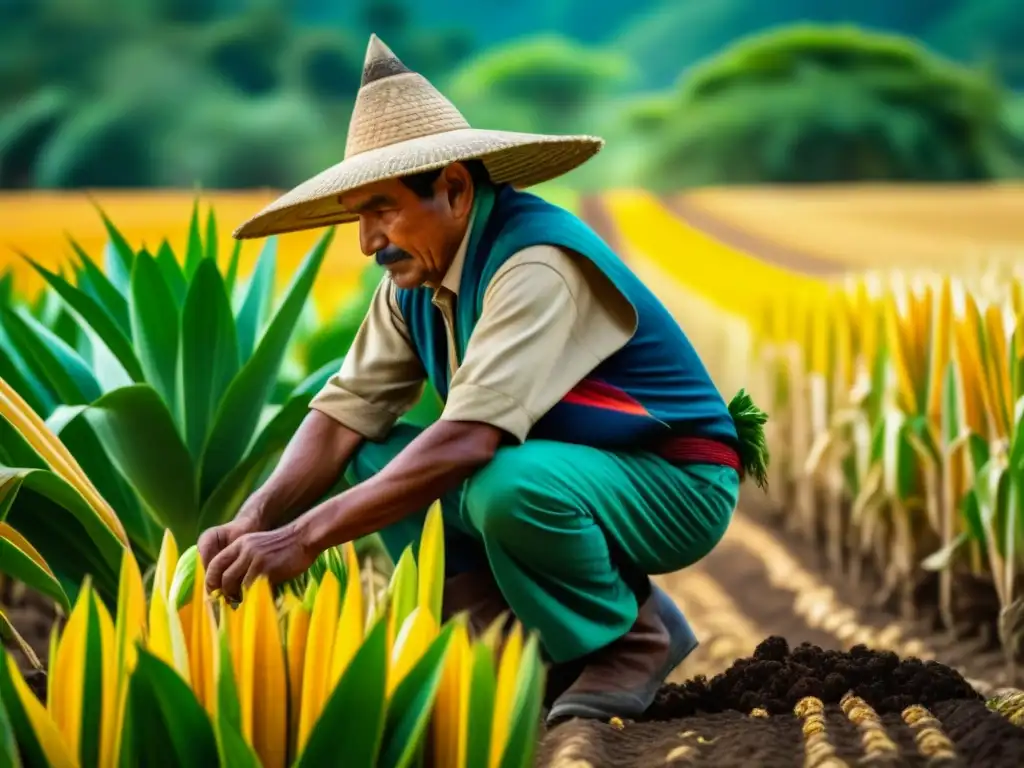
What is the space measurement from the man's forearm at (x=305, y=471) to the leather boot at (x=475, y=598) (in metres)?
0.18

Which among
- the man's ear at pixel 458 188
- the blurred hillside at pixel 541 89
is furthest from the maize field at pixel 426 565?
the blurred hillside at pixel 541 89

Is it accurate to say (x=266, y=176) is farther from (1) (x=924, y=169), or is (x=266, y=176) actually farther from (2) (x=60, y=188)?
(1) (x=924, y=169)

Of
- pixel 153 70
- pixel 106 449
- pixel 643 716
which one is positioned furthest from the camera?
pixel 153 70

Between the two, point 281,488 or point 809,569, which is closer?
point 281,488

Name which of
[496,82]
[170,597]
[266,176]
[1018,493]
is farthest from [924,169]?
[170,597]

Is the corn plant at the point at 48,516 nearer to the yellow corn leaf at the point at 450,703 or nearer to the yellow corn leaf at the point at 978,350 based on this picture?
the yellow corn leaf at the point at 450,703

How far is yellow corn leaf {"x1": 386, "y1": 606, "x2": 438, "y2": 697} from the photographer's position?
1079 mm

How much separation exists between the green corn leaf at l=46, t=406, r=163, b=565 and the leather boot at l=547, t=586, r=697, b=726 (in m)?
0.65

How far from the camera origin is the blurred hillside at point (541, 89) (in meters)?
5.99

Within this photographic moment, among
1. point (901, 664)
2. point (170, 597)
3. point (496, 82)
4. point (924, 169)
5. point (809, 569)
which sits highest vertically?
point (496, 82)

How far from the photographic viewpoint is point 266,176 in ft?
19.4

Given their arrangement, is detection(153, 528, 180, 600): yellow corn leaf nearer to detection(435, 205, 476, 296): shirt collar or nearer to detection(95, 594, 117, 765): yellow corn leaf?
detection(95, 594, 117, 765): yellow corn leaf

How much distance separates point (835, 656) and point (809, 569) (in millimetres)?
1337

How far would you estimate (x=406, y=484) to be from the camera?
1.35 m
